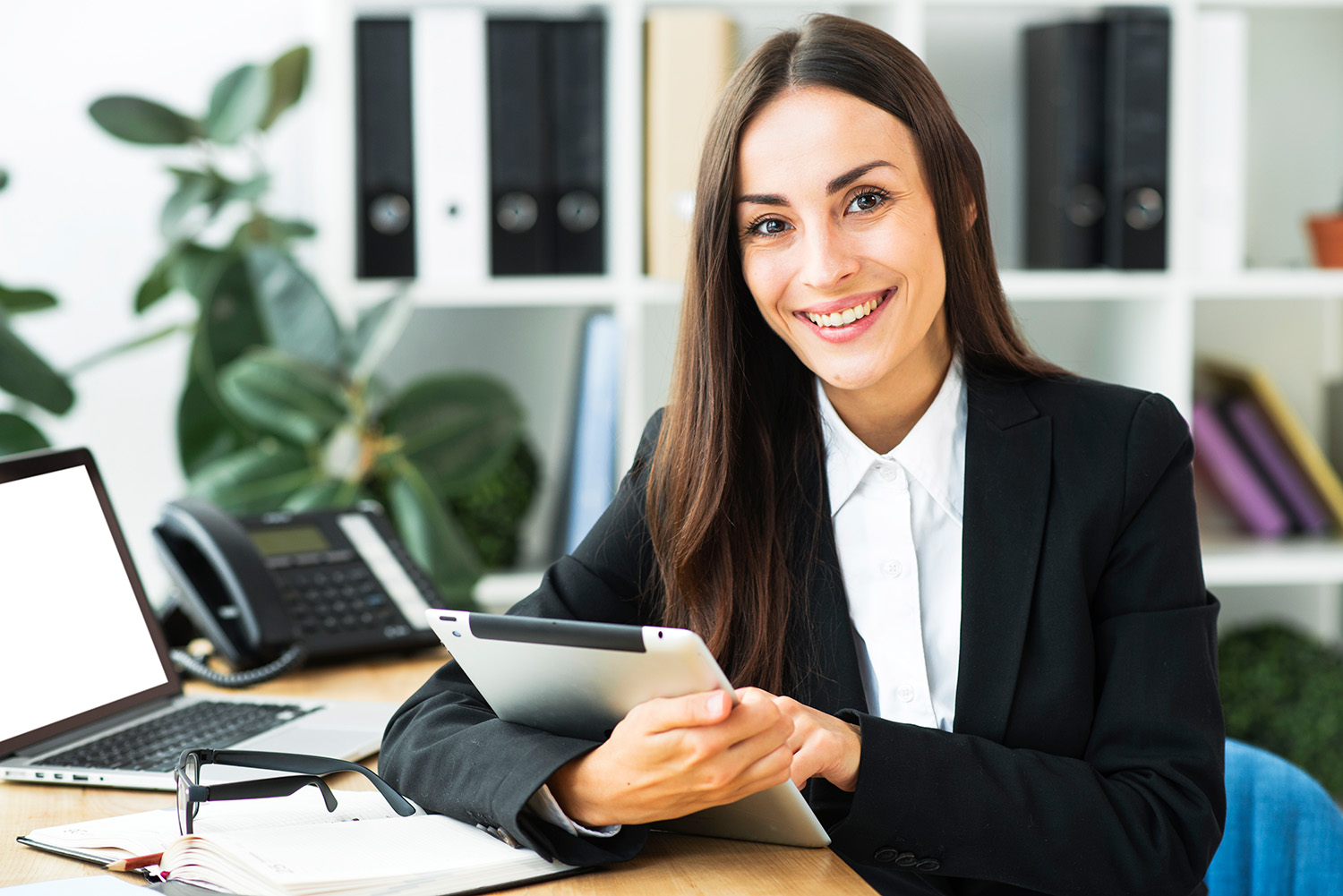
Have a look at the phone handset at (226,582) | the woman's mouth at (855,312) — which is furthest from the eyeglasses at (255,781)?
the woman's mouth at (855,312)

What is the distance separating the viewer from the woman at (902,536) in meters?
0.97

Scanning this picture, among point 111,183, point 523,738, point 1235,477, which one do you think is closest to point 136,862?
point 523,738

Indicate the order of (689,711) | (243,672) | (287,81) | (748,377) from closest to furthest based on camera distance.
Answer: (689,711) < (748,377) < (243,672) < (287,81)

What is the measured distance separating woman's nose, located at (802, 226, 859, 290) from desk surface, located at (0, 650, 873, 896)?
50 centimetres

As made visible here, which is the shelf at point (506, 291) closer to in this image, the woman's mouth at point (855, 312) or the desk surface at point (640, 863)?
the woman's mouth at point (855, 312)

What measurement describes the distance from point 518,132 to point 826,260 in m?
1.05

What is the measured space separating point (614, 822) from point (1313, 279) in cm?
183

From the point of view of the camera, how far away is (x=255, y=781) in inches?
35.9

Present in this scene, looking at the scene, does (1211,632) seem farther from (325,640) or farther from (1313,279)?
(1313,279)

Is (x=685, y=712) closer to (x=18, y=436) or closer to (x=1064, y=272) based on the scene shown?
(x=18, y=436)

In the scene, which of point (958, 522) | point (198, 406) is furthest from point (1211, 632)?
point (198, 406)

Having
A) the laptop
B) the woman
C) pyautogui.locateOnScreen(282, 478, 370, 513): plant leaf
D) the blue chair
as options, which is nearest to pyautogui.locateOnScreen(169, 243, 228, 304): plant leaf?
pyautogui.locateOnScreen(282, 478, 370, 513): plant leaf

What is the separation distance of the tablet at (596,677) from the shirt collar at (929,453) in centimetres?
39

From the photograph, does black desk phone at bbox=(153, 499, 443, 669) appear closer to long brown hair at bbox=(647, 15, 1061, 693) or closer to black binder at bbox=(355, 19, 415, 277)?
long brown hair at bbox=(647, 15, 1061, 693)
